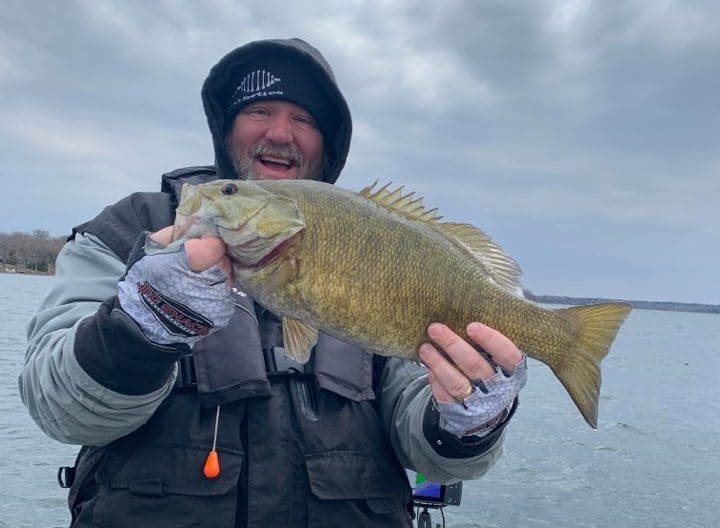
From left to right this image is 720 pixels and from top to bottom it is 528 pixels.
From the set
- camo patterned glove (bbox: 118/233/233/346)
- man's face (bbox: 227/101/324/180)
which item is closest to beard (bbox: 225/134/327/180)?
man's face (bbox: 227/101/324/180)

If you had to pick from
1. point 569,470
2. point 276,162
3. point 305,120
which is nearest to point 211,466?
point 276,162

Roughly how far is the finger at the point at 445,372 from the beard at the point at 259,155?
1811 mm

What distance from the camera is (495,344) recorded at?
267 cm

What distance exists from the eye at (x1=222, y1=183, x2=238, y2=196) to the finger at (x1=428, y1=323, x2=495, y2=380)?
104 cm

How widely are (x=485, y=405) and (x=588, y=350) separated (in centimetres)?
58

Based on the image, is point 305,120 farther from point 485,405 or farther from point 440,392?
point 485,405

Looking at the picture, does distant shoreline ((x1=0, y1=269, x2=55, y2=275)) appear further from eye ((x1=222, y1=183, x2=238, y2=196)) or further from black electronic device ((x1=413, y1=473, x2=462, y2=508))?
eye ((x1=222, y1=183, x2=238, y2=196))

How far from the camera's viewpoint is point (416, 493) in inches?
177

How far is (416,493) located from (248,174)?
2.50 metres

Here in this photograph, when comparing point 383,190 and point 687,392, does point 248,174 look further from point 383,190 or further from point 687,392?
point 687,392

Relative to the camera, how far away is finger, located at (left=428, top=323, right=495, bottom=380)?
8.75 ft

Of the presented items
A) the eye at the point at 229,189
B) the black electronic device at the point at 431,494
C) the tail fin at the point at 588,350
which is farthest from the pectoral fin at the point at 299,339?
the black electronic device at the point at 431,494

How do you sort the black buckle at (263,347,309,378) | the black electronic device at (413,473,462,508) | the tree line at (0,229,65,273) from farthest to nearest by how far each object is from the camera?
the tree line at (0,229,65,273), the black electronic device at (413,473,462,508), the black buckle at (263,347,309,378)

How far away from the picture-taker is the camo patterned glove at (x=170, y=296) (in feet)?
7.82
